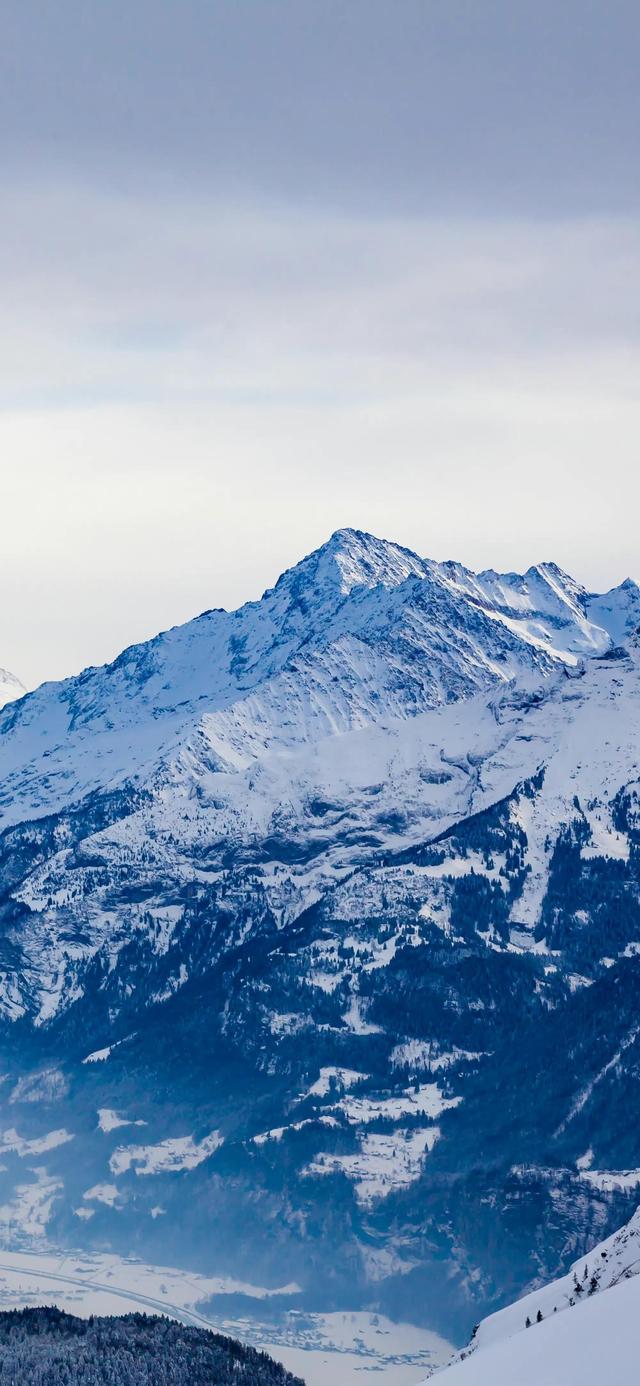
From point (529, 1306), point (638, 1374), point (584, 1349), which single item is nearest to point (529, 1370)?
point (584, 1349)

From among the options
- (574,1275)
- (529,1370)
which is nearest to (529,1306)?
(574,1275)

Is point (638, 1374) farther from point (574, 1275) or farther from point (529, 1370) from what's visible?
point (574, 1275)

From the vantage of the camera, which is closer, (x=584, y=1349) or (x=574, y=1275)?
(x=584, y=1349)

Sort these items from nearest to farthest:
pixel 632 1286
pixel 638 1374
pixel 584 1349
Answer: pixel 638 1374 → pixel 584 1349 → pixel 632 1286

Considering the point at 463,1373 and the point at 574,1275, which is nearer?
the point at 463,1373

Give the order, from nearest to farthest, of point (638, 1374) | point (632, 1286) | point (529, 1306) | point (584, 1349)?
point (638, 1374), point (584, 1349), point (632, 1286), point (529, 1306)

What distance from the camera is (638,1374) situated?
4006 inches

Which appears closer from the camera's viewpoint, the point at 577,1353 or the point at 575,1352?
the point at 577,1353

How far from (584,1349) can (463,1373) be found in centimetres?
1676

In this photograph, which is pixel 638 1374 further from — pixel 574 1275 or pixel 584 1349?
pixel 574 1275

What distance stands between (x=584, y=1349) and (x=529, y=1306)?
88.0 metres

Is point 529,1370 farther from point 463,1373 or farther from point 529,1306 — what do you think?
point 529,1306

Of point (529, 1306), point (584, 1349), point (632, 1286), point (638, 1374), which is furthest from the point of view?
point (529, 1306)

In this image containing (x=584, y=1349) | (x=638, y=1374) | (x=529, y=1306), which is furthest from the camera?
(x=529, y=1306)
